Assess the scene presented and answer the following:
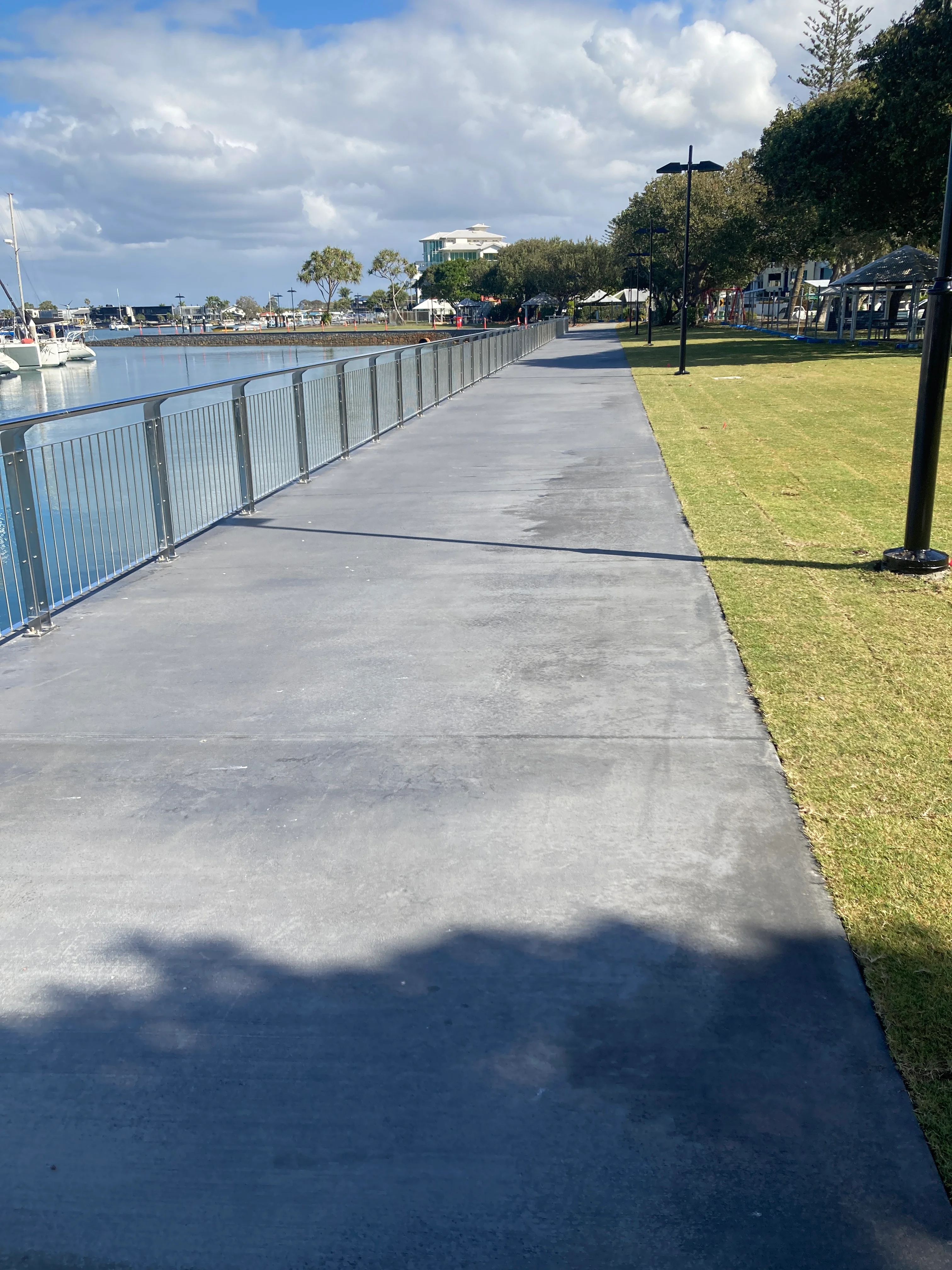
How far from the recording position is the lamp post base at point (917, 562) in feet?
23.9

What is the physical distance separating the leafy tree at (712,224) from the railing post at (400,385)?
46.6 m

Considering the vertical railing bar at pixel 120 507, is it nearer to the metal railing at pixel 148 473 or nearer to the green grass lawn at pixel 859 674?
the metal railing at pixel 148 473

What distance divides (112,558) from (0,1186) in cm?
606

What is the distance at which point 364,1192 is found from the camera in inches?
91.9

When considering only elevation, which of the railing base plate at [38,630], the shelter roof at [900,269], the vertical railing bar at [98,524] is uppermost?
the shelter roof at [900,269]

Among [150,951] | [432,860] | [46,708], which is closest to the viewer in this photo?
[150,951]

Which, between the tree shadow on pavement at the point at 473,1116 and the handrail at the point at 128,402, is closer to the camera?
the tree shadow on pavement at the point at 473,1116

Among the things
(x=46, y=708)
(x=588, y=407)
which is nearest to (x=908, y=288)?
(x=588, y=407)

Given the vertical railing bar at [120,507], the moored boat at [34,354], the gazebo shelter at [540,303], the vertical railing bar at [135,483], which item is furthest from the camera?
the gazebo shelter at [540,303]

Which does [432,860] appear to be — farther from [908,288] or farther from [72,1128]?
[908,288]

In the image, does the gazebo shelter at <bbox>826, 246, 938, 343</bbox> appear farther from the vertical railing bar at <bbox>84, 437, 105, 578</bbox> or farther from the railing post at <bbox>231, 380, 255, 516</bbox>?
the vertical railing bar at <bbox>84, 437, 105, 578</bbox>

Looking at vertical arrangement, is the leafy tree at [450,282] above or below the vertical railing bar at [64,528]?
above

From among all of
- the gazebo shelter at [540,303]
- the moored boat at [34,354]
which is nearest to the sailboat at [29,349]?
the moored boat at [34,354]

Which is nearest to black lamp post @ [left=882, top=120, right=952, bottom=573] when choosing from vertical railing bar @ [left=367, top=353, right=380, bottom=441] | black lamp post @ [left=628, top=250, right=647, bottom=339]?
vertical railing bar @ [left=367, top=353, right=380, bottom=441]
